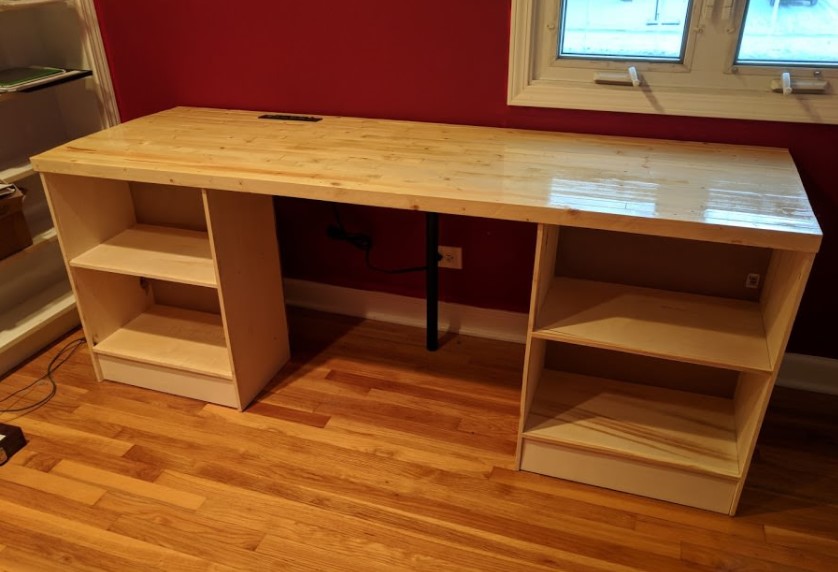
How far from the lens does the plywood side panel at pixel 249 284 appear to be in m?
1.96

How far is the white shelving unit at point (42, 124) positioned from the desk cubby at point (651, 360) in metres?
1.81

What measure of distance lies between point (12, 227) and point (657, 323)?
2.04 meters

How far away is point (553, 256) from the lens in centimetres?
189

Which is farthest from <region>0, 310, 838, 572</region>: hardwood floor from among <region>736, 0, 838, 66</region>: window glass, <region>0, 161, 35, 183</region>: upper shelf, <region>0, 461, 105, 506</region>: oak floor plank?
<region>736, 0, 838, 66</region>: window glass

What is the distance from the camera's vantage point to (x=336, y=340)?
101 inches

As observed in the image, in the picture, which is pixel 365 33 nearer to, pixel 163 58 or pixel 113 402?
pixel 163 58

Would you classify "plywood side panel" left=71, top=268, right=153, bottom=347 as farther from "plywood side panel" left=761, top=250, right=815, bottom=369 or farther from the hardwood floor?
"plywood side panel" left=761, top=250, right=815, bottom=369

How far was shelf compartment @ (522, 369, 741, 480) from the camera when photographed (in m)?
1.78

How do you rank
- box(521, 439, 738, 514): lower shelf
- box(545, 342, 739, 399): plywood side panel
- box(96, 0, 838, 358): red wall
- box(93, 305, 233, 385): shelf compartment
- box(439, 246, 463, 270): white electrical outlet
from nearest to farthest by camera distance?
box(521, 439, 738, 514): lower shelf, box(545, 342, 739, 399): plywood side panel, box(96, 0, 838, 358): red wall, box(93, 305, 233, 385): shelf compartment, box(439, 246, 463, 270): white electrical outlet

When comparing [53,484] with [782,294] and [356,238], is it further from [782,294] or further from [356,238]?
[782,294]

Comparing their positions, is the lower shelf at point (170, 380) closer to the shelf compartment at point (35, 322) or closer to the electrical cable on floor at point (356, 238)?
the shelf compartment at point (35, 322)

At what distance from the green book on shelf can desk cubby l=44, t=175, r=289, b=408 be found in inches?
17.5

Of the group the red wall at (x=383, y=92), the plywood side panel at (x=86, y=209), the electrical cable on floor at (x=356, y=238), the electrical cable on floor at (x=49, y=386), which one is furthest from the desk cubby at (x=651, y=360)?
the electrical cable on floor at (x=49, y=386)

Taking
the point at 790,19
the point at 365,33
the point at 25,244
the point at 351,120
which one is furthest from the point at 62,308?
the point at 790,19
